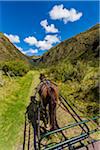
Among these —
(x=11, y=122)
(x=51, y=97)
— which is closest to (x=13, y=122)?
(x=11, y=122)

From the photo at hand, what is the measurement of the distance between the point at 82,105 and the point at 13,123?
187 inches

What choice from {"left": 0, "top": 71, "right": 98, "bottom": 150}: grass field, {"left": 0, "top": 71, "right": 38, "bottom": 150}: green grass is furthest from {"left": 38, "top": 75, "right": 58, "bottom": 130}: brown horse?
{"left": 0, "top": 71, "right": 38, "bottom": 150}: green grass

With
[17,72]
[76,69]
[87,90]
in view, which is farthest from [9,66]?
[87,90]

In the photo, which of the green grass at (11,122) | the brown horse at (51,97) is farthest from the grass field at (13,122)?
the brown horse at (51,97)

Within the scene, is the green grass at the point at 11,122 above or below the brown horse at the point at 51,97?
below

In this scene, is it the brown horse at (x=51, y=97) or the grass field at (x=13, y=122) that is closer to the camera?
the brown horse at (x=51, y=97)

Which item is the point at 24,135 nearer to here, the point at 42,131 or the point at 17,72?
the point at 42,131

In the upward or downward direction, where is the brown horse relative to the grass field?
upward

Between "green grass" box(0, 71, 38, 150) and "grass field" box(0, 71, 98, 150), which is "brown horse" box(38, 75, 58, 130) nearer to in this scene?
"grass field" box(0, 71, 98, 150)

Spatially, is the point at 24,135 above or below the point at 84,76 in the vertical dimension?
below

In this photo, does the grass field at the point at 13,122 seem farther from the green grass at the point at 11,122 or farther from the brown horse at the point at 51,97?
the brown horse at the point at 51,97

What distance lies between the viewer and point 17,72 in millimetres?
49438

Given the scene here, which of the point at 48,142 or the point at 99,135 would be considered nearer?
the point at 48,142

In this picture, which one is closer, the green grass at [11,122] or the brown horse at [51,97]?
the brown horse at [51,97]
